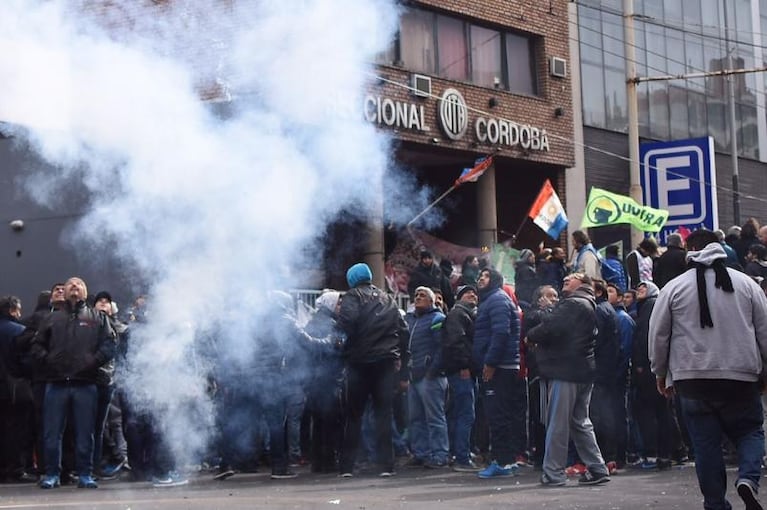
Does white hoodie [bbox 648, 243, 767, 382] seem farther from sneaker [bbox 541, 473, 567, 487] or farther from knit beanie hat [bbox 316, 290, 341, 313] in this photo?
knit beanie hat [bbox 316, 290, 341, 313]

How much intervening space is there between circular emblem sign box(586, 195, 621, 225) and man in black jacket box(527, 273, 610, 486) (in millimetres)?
9720

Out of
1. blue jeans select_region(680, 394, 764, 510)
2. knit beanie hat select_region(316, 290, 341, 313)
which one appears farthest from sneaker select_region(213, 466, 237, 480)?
blue jeans select_region(680, 394, 764, 510)

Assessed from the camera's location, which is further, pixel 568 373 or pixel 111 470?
pixel 111 470

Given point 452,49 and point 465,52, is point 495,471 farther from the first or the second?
point 465,52

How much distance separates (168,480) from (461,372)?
3329 millimetres

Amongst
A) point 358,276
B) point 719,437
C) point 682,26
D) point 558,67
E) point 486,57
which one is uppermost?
point 682,26

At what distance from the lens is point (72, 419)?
12.7m

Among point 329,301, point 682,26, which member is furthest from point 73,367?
point 682,26

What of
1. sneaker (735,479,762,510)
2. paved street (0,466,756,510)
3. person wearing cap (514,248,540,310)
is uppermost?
person wearing cap (514,248,540,310)

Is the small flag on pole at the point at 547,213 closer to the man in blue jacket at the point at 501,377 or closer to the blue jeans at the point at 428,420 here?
the blue jeans at the point at 428,420

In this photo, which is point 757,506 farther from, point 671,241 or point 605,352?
point 671,241

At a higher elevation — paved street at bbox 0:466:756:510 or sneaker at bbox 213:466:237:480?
sneaker at bbox 213:466:237:480

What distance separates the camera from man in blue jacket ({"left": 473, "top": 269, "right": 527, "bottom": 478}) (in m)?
12.5

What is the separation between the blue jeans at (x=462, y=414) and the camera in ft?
45.6
